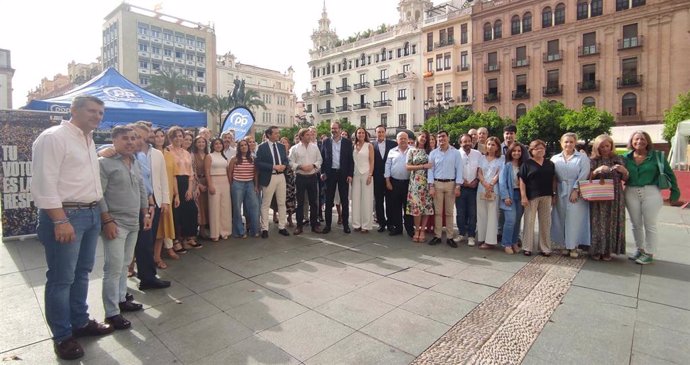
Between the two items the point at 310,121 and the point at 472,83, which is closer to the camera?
the point at 472,83

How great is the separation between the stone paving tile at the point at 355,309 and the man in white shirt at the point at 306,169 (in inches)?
127

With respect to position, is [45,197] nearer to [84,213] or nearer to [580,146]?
[84,213]

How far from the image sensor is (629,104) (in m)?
32.2

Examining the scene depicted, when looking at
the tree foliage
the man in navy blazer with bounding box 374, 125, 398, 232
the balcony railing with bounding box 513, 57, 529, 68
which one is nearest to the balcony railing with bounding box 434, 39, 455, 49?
the balcony railing with bounding box 513, 57, 529, 68

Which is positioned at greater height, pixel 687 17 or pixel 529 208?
pixel 687 17

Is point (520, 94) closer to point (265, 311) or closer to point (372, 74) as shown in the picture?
point (372, 74)

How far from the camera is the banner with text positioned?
243 inches

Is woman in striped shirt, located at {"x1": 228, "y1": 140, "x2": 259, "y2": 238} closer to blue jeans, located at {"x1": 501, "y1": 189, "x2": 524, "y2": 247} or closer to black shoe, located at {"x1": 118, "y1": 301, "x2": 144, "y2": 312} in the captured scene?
black shoe, located at {"x1": 118, "y1": 301, "x2": 144, "y2": 312}

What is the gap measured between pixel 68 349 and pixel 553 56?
41579 millimetres

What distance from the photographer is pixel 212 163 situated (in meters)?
6.20

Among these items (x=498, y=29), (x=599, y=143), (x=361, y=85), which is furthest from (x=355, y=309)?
(x=361, y=85)

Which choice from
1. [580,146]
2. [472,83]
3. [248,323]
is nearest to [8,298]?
[248,323]

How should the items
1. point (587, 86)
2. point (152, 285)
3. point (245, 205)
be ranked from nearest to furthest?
point (152, 285) < point (245, 205) < point (587, 86)

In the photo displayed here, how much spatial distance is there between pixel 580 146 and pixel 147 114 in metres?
7.92
